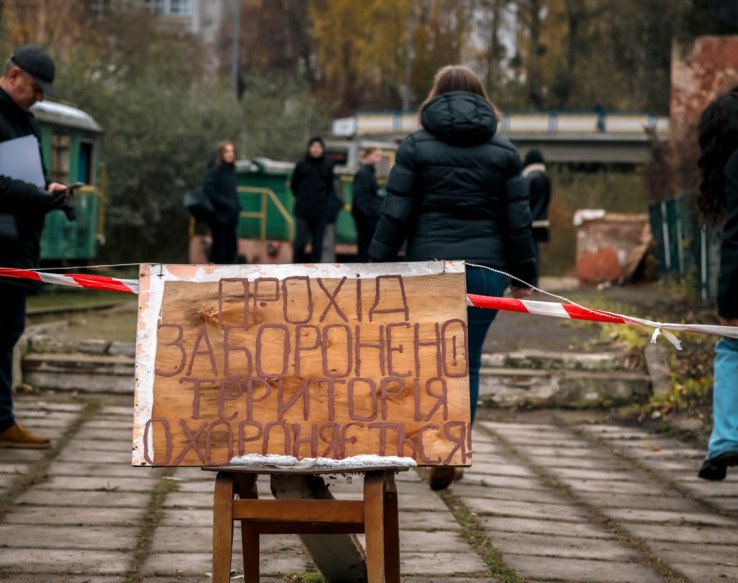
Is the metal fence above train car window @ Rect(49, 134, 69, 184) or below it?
below

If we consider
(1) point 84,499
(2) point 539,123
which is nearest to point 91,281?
(1) point 84,499

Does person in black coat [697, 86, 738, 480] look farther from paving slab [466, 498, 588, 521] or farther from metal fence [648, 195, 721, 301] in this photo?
metal fence [648, 195, 721, 301]

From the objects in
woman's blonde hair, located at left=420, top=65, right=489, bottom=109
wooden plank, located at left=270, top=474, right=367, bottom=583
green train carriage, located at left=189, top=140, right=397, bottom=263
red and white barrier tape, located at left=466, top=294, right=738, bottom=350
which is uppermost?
woman's blonde hair, located at left=420, top=65, right=489, bottom=109

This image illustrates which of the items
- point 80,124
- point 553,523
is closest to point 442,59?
point 80,124

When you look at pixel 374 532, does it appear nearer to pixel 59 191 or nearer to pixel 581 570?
pixel 581 570

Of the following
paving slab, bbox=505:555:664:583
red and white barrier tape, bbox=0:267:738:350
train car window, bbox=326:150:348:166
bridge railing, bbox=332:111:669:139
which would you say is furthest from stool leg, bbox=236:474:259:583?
bridge railing, bbox=332:111:669:139

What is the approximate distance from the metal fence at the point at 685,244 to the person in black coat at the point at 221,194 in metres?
5.59

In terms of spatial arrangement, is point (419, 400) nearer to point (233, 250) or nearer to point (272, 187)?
point (233, 250)

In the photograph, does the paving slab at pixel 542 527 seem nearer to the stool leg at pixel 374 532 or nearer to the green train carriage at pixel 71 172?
the stool leg at pixel 374 532

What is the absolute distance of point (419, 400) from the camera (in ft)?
13.7

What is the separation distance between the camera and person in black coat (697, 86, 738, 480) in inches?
254

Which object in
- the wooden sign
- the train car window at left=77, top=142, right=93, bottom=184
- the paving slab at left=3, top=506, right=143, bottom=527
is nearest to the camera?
the wooden sign

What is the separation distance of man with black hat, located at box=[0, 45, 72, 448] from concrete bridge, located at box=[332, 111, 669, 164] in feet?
139

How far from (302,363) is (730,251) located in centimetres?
291
